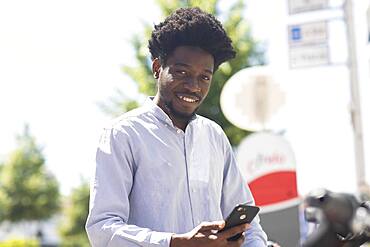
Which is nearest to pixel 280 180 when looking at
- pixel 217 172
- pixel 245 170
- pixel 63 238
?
pixel 245 170

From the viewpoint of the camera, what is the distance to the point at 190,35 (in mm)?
2496

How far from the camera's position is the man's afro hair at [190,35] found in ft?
8.20

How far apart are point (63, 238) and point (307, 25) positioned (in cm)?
3398

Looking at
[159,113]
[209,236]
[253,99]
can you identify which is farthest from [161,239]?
[253,99]

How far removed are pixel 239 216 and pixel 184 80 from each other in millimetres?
534

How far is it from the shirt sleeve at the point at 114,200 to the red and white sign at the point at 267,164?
5.05m

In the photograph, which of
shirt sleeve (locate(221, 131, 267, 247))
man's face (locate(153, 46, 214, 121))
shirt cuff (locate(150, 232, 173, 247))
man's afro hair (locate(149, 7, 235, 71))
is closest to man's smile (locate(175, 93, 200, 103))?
man's face (locate(153, 46, 214, 121))

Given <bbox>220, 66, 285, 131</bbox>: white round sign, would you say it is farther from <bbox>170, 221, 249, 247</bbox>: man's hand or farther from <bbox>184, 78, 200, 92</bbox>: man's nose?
<bbox>170, 221, 249, 247</bbox>: man's hand

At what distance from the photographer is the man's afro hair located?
250cm

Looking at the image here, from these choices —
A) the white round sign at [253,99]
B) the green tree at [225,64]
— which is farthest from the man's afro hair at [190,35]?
the green tree at [225,64]

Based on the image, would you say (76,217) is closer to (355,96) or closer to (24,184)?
(24,184)

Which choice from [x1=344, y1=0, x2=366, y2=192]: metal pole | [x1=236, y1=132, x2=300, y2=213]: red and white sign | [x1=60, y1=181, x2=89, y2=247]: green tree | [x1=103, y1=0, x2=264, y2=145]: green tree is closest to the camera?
[x1=236, y1=132, x2=300, y2=213]: red and white sign

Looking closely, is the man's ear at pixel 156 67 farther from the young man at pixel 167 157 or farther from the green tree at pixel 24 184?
the green tree at pixel 24 184

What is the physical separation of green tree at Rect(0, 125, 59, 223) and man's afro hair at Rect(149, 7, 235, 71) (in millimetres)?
30894
